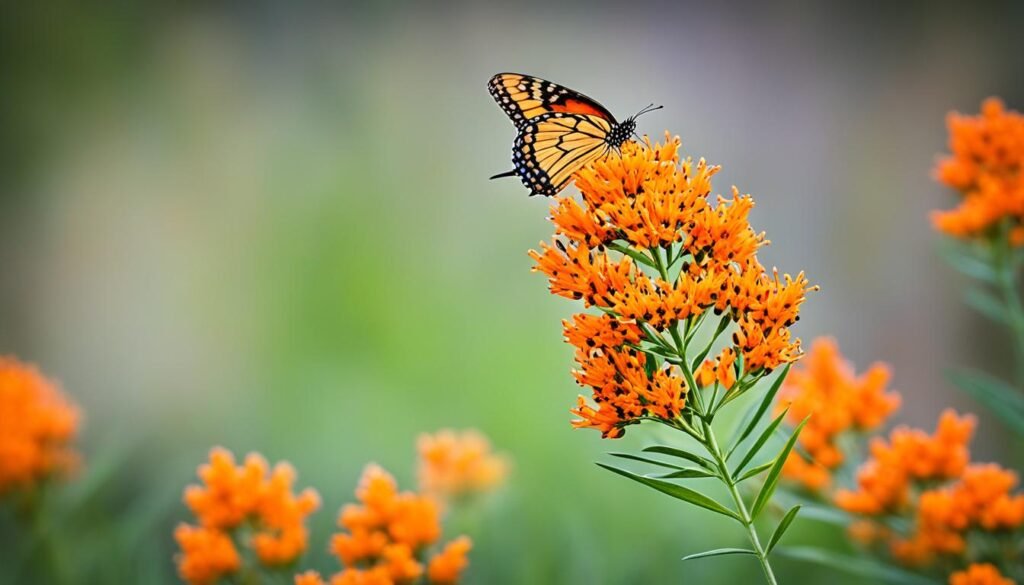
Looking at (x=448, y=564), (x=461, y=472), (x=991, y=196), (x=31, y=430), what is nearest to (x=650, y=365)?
(x=448, y=564)

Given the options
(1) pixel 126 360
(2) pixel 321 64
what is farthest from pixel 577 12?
(1) pixel 126 360

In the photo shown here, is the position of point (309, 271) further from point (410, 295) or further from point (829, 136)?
point (829, 136)

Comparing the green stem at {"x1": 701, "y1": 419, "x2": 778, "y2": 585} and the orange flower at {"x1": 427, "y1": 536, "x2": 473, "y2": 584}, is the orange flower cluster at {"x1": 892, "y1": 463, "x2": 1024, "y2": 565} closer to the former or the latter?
the green stem at {"x1": 701, "y1": 419, "x2": 778, "y2": 585}

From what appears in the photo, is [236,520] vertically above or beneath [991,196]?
beneath

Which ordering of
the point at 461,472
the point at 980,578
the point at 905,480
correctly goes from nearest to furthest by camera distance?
the point at 980,578 < the point at 905,480 < the point at 461,472

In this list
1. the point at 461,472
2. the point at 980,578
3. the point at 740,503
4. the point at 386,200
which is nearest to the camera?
the point at 740,503

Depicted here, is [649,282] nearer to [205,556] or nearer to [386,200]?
[205,556]
